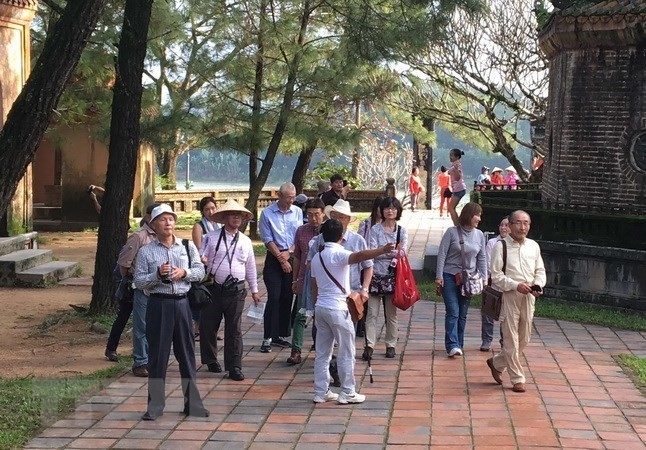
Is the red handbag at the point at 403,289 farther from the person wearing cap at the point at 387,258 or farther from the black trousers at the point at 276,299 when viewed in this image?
the black trousers at the point at 276,299

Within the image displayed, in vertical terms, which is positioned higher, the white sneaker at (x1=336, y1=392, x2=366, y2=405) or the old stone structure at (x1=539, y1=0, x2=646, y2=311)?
the old stone structure at (x1=539, y1=0, x2=646, y2=311)

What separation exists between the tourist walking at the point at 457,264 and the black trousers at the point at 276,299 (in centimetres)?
153

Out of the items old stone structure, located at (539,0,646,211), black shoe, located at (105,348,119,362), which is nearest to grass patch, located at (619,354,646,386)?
old stone structure, located at (539,0,646,211)

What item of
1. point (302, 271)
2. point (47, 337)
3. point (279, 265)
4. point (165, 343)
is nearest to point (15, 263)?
point (47, 337)

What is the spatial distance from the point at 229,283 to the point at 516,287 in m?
2.51

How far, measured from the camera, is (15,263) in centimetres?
1650

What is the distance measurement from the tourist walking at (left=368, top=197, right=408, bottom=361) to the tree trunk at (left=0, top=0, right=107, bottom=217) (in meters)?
3.25

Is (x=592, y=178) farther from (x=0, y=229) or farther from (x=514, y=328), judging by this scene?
(x=0, y=229)

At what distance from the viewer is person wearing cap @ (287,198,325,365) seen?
400 inches

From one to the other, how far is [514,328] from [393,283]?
152 cm

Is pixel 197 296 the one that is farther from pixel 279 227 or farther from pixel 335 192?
pixel 335 192

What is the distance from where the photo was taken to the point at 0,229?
20156mm

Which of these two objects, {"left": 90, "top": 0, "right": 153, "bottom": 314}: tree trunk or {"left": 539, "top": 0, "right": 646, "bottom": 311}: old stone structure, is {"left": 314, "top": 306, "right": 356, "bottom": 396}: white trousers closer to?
{"left": 90, "top": 0, "right": 153, "bottom": 314}: tree trunk

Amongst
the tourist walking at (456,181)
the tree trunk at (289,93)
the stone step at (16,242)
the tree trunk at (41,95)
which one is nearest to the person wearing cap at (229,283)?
the tree trunk at (41,95)
